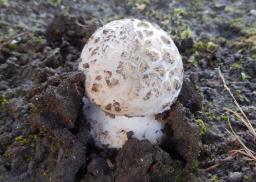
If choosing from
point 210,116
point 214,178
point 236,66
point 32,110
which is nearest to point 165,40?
point 210,116

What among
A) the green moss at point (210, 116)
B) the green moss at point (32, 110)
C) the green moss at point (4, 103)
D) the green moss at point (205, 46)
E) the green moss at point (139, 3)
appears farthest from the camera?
the green moss at point (139, 3)

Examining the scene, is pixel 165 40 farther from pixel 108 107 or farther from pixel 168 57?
pixel 108 107

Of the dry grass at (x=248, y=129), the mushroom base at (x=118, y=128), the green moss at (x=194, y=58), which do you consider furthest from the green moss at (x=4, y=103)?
the dry grass at (x=248, y=129)

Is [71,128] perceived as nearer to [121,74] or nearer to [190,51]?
[121,74]

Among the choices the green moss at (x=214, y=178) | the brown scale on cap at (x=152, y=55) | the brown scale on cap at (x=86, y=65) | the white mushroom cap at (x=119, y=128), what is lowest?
the green moss at (x=214, y=178)

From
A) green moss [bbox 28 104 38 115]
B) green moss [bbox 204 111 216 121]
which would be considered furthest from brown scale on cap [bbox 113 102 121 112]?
green moss [bbox 204 111 216 121]

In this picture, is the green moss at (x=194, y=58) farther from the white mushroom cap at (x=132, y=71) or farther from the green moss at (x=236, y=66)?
the white mushroom cap at (x=132, y=71)

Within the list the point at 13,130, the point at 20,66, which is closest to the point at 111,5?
the point at 20,66
